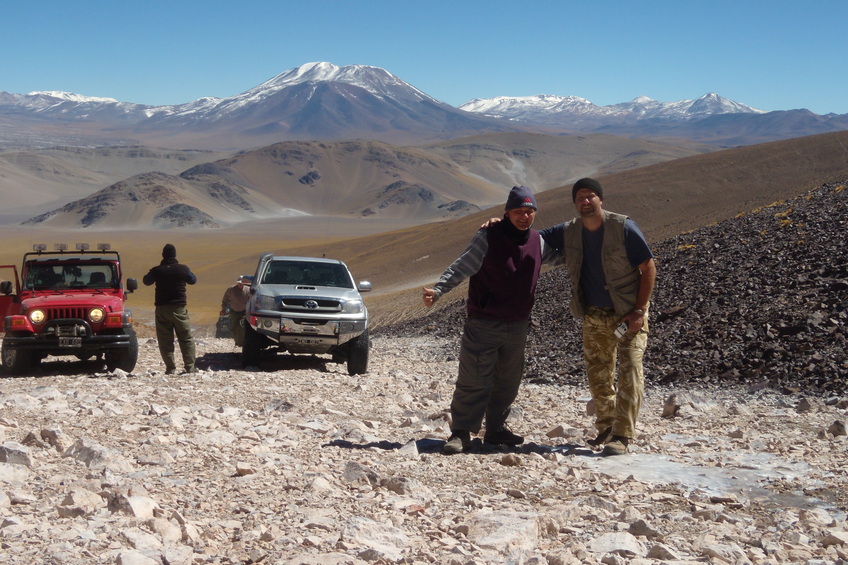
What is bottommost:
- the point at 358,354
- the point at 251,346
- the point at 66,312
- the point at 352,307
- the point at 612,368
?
the point at 358,354

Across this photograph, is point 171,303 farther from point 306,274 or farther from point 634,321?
point 634,321

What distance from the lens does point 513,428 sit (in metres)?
7.45

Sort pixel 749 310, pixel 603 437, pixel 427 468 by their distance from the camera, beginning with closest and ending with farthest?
pixel 427 468 < pixel 603 437 < pixel 749 310

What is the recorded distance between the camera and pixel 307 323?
1164 centimetres

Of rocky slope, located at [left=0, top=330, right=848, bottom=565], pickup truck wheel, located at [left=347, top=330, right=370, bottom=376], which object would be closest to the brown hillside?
pickup truck wheel, located at [left=347, top=330, right=370, bottom=376]

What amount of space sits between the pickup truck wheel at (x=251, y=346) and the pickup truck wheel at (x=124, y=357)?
1.42 metres

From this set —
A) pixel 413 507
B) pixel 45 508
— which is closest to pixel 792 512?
pixel 413 507

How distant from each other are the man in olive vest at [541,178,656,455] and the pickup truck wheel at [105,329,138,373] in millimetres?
7335

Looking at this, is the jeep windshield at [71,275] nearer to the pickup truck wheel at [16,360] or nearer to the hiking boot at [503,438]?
the pickup truck wheel at [16,360]

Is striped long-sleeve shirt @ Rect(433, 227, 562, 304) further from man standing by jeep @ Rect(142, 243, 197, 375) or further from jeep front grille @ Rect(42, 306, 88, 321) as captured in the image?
jeep front grille @ Rect(42, 306, 88, 321)

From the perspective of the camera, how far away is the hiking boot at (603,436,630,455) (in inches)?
241

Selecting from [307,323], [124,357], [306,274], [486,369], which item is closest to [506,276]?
[486,369]

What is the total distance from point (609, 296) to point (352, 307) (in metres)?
6.24

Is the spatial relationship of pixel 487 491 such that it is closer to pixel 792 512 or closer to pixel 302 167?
pixel 792 512
